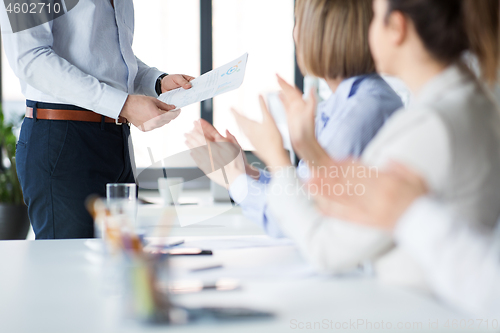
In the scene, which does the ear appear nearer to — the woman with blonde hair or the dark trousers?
the woman with blonde hair

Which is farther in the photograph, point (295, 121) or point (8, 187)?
point (8, 187)

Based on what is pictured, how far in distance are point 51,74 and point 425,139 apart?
1.22 meters

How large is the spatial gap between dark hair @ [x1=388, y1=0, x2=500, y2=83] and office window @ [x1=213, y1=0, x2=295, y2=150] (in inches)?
126

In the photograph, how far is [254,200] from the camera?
112cm

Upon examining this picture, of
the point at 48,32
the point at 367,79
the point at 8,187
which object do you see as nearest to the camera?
the point at 367,79

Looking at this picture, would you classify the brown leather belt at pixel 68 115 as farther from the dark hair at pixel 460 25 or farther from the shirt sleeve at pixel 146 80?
the dark hair at pixel 460 25

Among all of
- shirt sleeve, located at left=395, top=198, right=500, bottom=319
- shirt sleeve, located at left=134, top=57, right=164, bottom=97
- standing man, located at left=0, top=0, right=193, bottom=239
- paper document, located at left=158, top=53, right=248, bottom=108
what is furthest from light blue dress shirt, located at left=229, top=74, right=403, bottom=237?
shirt sleeve, located at left=134, top=57, right=164, bottom=97

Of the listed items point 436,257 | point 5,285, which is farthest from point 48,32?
point 436,257

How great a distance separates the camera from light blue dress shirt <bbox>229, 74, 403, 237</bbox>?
96 cm

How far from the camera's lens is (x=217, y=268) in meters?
0.89

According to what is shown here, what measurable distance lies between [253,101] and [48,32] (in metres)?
2.59

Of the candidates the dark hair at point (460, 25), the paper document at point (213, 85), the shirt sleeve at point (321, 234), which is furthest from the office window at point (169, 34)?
the dark hair at point (460, 25)

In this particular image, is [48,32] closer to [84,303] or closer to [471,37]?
[84,303]

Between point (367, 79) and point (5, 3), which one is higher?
point (5, 3)
